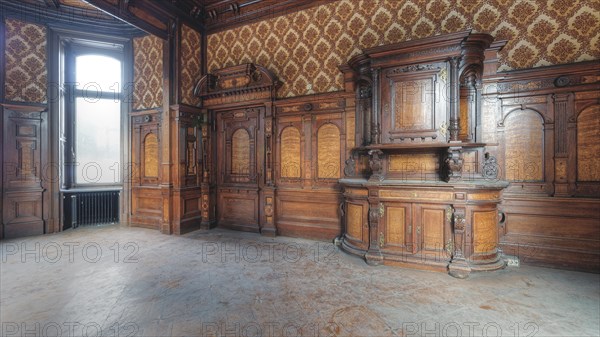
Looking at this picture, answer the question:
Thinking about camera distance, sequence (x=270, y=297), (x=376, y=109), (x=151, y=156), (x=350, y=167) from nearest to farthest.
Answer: (x=270, y=297), (x=376, y=109), (x=350, y=167), (x=151, y=156)

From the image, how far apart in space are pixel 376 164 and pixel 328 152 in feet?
3.51

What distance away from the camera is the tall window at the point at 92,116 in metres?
6.08

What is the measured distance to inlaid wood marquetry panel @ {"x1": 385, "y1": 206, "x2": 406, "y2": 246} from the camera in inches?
150

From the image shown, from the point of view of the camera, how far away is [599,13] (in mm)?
3568

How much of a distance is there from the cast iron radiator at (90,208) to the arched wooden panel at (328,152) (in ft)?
15.4

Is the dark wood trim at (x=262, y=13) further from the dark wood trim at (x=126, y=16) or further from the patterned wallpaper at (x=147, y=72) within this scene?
the patterned wallpaper at (x=147, y=72)

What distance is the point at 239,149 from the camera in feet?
19.0

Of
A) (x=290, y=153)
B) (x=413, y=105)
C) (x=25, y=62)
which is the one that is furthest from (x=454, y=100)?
(x=25, y=62)

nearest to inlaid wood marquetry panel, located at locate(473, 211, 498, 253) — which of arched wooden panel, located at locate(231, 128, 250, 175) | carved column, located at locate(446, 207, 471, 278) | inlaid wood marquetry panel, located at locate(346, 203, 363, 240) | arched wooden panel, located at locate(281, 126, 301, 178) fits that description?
carved column, located at locate(446, 207, 471, 278)

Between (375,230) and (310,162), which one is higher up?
(310,162)

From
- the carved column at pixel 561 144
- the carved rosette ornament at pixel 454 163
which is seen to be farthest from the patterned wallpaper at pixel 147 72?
the carved column at pixel 561 144

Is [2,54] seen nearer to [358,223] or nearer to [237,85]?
[237,85]

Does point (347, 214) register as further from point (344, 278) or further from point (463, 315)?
point (463, 315)

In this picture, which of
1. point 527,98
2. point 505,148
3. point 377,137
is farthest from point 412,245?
point 527,98
